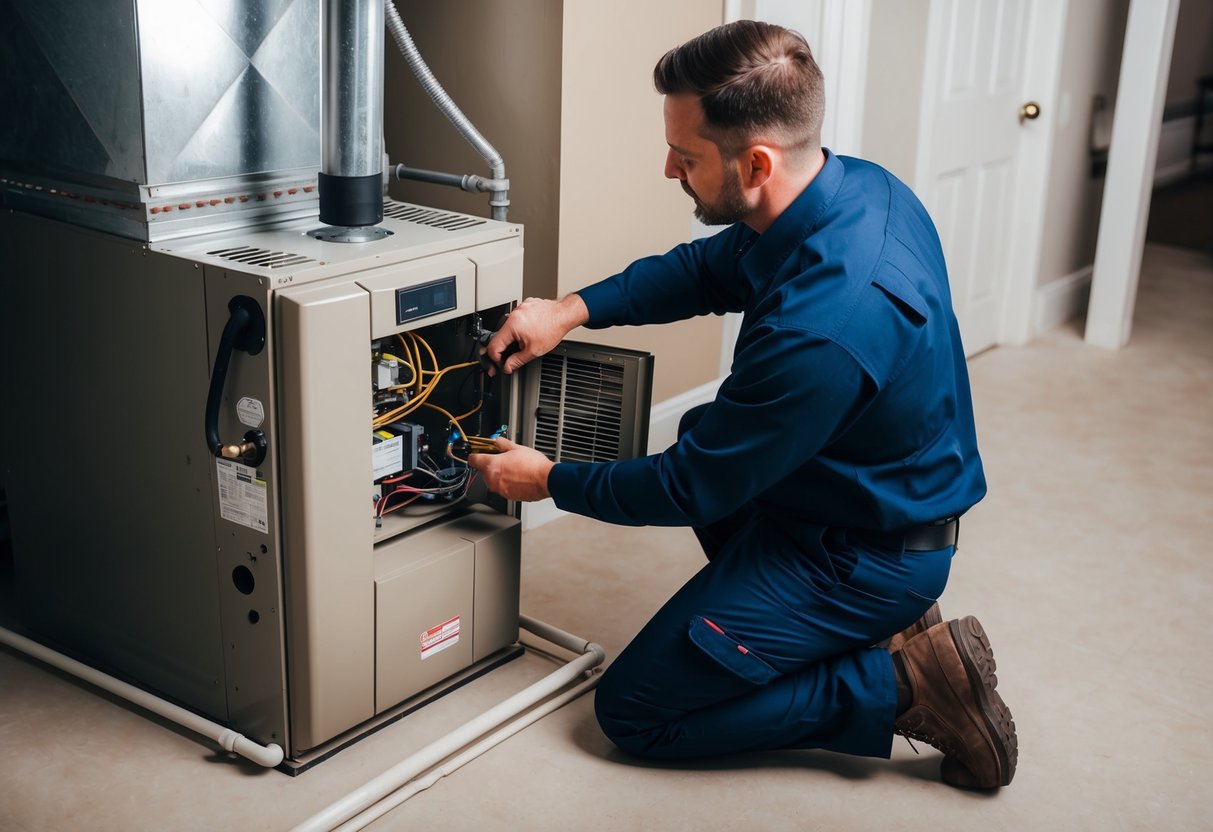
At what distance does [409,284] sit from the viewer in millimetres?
1894

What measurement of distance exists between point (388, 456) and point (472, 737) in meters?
0.47

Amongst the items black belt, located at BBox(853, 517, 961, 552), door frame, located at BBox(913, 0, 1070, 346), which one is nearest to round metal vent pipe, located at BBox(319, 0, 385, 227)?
black belt, located at BBox(853, 517, 961, 552)

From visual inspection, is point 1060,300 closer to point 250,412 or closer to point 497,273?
point 497,273

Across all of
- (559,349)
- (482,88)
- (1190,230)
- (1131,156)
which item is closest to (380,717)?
(559,349)

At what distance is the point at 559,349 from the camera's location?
2.14 metres

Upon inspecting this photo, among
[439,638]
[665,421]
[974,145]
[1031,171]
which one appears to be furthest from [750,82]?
[1031,171]

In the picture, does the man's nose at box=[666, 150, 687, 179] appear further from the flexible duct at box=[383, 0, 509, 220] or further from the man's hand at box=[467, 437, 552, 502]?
the man's hand at box=[467, 437, 552, 502]

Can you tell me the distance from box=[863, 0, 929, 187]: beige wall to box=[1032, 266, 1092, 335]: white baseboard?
3.45 feet

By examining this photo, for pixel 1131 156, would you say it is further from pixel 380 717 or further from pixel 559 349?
pixel 380 717

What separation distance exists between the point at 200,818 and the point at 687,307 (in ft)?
3.73

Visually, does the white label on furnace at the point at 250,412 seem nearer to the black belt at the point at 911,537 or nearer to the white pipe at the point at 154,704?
the white pipe at the point at 154,704

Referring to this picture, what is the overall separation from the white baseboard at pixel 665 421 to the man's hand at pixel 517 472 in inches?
35.9

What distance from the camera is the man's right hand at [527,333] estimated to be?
210 cm

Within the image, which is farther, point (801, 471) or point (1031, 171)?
point (1031, 171)
